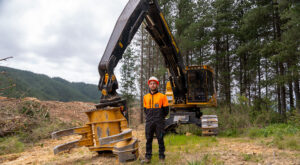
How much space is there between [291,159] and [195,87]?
5819mm

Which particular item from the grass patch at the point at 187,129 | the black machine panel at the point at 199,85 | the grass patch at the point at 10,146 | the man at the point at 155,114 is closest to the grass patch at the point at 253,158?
the man at the point at 155,114

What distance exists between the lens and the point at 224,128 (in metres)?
10.8

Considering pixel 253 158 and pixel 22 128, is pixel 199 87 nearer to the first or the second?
pixel 253 158

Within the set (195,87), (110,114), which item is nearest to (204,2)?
(195,87)

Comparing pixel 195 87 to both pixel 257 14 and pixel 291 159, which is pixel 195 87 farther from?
pixel 257 14

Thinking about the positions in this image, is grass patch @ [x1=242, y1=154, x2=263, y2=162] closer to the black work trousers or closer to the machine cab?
the black work trousers

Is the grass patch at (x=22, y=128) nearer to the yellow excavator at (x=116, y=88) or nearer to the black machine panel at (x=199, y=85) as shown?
the yellow excavator at (x=116, y=88)

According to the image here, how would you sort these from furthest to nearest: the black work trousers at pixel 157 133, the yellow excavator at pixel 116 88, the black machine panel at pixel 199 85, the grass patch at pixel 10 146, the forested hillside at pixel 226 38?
the forested hillside at pixel 226 38
the black machine panel at pixel 199 85
the grass patch at pixel 10 146
the black work trousers at pixel 157 133
the yellow excavator at pixel 116 88

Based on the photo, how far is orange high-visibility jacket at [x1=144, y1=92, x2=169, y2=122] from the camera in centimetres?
471

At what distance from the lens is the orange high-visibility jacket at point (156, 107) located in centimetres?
471

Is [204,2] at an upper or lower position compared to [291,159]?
upper

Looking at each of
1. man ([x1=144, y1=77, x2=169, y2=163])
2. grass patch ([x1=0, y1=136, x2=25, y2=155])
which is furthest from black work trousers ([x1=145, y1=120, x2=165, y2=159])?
grass patch ([x1=0, y1=136, x2=25, y2=155])

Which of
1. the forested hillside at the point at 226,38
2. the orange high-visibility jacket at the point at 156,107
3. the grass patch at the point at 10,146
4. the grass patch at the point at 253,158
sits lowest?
the grass patch at the point at 10,146

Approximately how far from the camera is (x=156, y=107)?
471 centimetres
